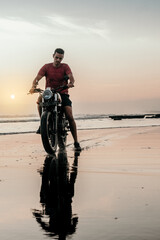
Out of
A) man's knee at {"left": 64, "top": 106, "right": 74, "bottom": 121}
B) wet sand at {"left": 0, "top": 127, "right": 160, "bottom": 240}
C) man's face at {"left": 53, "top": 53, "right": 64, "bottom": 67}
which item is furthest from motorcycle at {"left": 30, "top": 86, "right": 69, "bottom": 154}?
wet sand at {"left": 0, "top": 127, "right": 160, "bottom": 240}

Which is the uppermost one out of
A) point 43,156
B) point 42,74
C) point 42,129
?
point 42,74

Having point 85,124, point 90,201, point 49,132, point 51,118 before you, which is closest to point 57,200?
point 90,201

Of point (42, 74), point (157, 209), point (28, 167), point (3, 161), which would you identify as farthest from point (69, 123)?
point (157, 209)

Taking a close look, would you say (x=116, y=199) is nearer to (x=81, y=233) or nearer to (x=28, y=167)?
(x=81, y=233)

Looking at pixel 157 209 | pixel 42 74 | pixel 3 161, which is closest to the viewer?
pixel 157 209

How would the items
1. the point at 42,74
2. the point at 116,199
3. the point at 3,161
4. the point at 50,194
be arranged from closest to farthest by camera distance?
the point at 116,199 → the point at 50,194 → the point at 3,161 → the point at 42,74

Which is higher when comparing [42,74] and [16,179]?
[42,74]

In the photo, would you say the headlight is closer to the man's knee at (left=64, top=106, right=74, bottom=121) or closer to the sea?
the man's knee at (left=64, top=106, right=74, bottom=121)

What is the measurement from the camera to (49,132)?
9109 mm

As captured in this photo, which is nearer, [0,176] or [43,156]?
[0,176]

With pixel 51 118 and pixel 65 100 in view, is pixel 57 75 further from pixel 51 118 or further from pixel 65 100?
pixel 51 118

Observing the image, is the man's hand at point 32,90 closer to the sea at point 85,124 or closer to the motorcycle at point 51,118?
the motorcycle at point 51,118

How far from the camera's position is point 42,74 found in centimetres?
966

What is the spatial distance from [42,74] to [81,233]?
6799 millimetres
